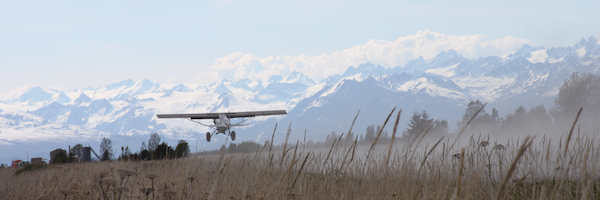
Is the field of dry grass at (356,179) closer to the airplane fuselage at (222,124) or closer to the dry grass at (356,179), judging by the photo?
the dry grass at (356,179)

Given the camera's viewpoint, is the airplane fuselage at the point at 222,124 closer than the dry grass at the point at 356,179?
No

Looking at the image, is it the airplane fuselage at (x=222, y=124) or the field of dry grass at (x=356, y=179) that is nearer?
the field of dry grass at (x=356, y=179)

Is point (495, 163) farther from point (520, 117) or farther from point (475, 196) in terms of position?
point (520, 117)

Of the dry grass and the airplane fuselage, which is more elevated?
the airplane fuselage

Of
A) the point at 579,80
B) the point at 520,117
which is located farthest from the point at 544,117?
the point at 579,80

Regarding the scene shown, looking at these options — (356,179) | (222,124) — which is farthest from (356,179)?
(222,124)

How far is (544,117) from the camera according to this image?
7862cm

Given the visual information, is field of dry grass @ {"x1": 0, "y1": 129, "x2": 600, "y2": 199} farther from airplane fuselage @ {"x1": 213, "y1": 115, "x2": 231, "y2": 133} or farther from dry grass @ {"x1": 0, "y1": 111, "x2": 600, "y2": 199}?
airplane fuselage @ {"x1": 213, "y1": 115, "x2": 231, "y2": 133}

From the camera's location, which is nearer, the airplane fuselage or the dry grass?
the dry grass

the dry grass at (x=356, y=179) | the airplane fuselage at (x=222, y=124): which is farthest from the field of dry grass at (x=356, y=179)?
the airplane fuselage at (x=222, y=124)

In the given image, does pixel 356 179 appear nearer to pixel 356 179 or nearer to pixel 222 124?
A: pixel 356 179

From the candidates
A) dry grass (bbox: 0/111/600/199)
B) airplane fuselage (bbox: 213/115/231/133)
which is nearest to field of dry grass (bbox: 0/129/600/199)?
dry grass (bbox: 0/111/600/199)

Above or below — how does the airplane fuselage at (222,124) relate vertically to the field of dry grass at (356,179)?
above

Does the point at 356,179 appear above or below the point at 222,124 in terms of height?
below
